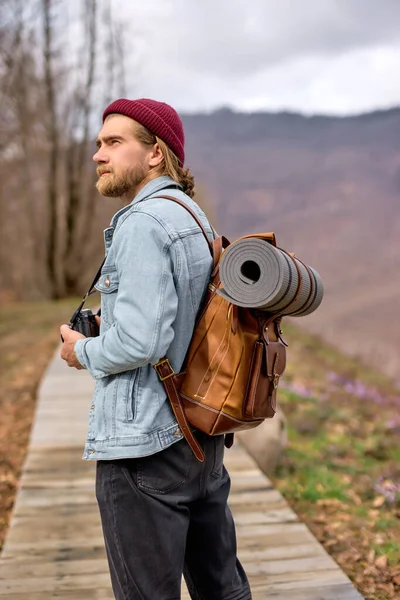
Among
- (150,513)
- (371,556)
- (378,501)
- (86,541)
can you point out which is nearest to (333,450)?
(378,501)

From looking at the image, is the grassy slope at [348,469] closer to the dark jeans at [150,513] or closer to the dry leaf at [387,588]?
the dry leaf at [387,588]

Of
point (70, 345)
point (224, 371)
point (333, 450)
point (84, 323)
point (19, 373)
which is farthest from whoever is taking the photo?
point (19, 373)

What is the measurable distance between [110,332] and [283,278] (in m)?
0.56

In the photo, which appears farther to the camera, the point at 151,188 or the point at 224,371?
the point at 151,188

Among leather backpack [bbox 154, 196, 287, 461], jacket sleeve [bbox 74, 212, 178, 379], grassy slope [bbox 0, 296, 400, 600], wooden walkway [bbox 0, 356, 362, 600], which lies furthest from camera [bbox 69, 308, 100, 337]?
grassy slope [bbox 0, 296, 400, 600]

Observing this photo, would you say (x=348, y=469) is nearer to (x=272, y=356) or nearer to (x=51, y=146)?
(x=272, y=356)

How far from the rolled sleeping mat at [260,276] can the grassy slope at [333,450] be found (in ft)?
7.11

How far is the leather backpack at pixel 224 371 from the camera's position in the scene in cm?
208

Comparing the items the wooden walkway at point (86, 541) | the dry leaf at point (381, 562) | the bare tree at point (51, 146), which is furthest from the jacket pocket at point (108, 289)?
the bare tree at point (51, 146)

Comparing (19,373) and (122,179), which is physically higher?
Answer: (122,179)

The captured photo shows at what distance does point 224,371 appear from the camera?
2.09m

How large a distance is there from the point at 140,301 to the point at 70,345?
362mm

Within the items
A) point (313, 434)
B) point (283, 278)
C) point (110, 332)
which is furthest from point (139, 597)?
point (313, 434)

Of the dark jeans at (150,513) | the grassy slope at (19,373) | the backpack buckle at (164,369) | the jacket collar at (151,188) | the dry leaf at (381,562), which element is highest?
the jacket collar at (151,188)
